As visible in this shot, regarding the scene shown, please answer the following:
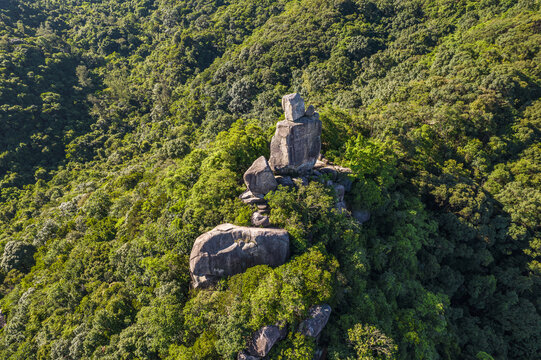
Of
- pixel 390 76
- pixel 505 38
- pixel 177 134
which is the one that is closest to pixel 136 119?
pixel 177 134

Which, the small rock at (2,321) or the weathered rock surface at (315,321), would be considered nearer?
the weathered rock surface at (315,321)

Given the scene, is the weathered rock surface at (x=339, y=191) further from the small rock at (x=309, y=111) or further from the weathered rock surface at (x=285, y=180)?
the small rock at (x=309, y=111)

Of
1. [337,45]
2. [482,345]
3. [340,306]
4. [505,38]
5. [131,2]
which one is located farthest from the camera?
[131,2]

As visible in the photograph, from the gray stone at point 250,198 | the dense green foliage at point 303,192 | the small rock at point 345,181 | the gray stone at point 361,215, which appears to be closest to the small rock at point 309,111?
the dense green foliage at point 303,192

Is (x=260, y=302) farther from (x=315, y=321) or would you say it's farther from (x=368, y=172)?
(x=368, y=172)

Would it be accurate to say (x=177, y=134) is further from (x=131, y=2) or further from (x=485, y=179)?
(x=131, y=2)

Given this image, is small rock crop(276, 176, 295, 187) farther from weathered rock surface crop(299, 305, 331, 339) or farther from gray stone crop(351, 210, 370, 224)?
weathered rock surface crop(299, 305, 331, 339)
